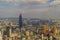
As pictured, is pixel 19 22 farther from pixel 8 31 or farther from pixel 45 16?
pixel 45 16

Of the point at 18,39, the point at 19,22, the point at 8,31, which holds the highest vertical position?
the point at 19,22

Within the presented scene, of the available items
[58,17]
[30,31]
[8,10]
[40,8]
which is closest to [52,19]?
[58,17]

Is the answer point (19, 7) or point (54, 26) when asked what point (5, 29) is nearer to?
point (19, 7)

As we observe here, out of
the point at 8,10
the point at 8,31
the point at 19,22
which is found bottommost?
the point at 8,31

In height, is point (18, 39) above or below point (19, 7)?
below

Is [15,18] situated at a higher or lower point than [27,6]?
lower

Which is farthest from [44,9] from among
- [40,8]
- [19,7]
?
[19,7]
